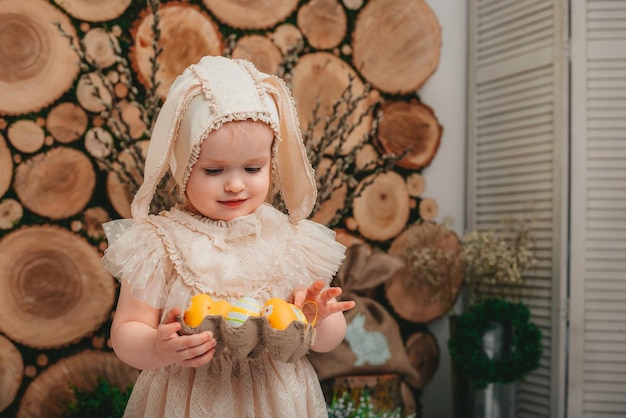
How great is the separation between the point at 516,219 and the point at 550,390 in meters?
0.69

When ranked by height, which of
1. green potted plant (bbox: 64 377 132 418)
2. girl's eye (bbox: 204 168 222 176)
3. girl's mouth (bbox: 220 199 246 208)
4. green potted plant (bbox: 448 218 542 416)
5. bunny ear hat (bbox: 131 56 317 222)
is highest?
bunny ear hat (bbox: 131 56 317 222)

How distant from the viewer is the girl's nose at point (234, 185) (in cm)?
146

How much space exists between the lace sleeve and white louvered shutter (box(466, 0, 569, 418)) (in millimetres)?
1723

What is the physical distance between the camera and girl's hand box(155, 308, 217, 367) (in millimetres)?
1258

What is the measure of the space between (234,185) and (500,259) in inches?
61.9

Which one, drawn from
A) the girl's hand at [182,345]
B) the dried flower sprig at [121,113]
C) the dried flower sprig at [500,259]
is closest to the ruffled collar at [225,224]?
the girl's hand at [182,345]

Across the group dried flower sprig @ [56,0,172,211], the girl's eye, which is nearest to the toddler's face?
the girl's eye

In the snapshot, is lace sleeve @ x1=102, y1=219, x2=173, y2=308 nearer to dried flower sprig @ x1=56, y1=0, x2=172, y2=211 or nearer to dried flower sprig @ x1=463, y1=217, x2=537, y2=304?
dried flower sprig @ x1=56, y1=0, x2=172, y2=211

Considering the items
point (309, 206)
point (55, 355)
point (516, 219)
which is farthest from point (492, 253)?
point (55, 355)

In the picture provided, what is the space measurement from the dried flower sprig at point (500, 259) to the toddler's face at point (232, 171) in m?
1.47

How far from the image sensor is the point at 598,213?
2.59m

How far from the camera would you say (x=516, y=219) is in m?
2.85

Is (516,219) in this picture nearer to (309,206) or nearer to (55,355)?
(309,206)

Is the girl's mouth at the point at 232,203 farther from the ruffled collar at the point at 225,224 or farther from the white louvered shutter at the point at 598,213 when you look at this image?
the white louvered shutter at the point at 598,213
